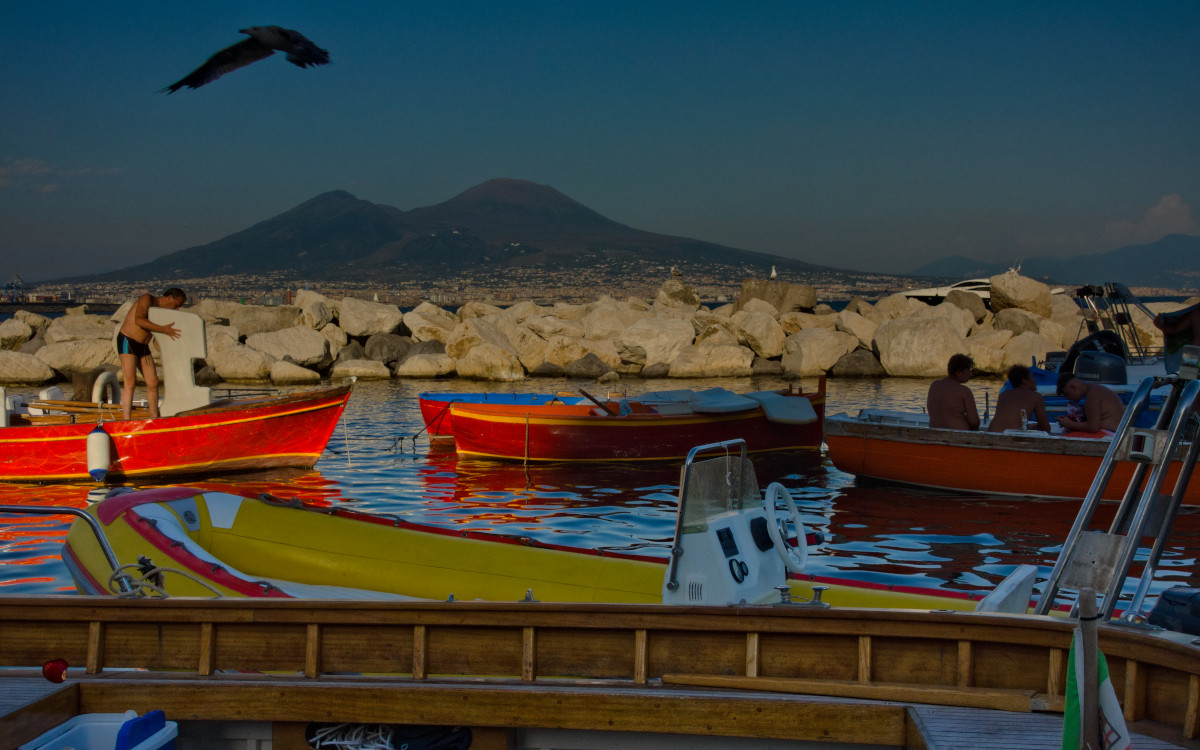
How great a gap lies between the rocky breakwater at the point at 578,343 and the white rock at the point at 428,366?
6 cm

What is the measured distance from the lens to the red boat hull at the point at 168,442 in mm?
14930

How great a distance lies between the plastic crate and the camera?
3.84 meters

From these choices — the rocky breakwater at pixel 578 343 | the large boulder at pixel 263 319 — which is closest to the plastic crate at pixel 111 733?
the rocky breakwater at pixel 578 343

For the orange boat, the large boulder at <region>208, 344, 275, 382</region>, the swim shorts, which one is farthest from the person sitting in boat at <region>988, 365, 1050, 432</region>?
the large boulder at <region>208, 344, 275, 382</region>

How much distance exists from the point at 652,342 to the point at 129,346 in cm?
2557

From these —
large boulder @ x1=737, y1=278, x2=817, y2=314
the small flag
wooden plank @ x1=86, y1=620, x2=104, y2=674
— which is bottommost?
wooden plank @ x1=86, y1=620, x2=104, y2=674

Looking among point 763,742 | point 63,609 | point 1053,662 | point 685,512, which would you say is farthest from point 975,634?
point 63,609

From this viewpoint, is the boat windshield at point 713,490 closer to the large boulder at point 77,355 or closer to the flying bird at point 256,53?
the flying bird at point 256,53

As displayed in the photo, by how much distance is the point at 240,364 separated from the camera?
1410 inches

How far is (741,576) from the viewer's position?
569cm

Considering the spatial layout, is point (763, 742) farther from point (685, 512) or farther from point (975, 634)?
point (685, 512)

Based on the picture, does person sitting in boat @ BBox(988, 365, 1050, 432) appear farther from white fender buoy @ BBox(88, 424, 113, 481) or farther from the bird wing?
white fender buoy @ BBox(88, 424, 113, 481)

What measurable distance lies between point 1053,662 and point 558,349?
34.8 meters

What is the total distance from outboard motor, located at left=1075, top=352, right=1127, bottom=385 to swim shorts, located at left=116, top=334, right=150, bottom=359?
579 inches
